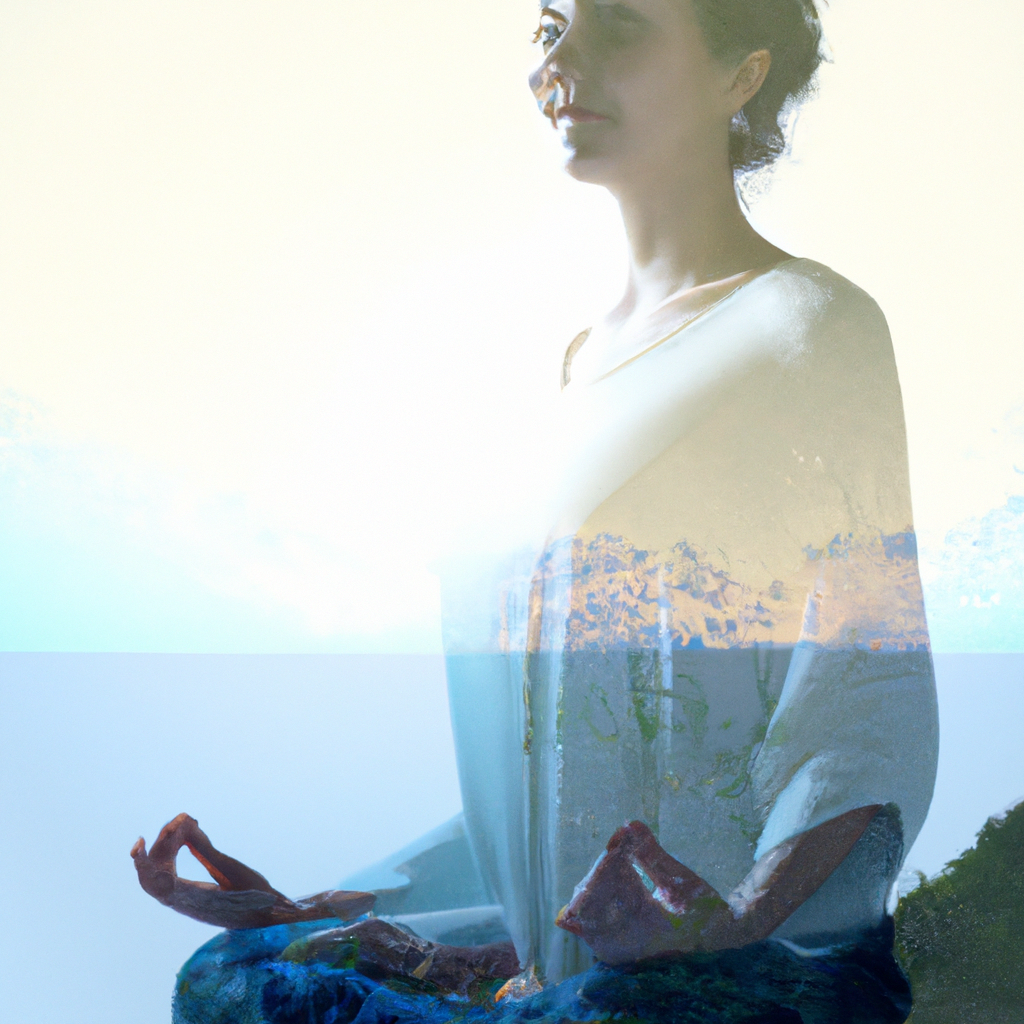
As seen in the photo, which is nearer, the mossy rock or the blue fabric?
the blue fabric

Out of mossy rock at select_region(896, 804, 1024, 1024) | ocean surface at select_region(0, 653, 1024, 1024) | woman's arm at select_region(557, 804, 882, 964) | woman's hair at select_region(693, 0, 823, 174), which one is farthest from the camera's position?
ocean surface at select_region(0, 653, 1024, 1024)

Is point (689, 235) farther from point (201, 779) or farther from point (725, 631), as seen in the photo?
point (201, 779)

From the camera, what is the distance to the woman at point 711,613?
946 mm

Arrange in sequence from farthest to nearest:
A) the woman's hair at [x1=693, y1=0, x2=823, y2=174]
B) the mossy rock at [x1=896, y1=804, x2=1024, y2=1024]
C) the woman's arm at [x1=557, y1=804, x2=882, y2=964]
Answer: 1. the woman's hair at [x1=693, y1=0, x2=823, y2=174]
2. the mossy rock at [x1=896, y1=804, x2=1024, y2=1024]
3. the woman's arm at [x1=557, y1=804, x2=882, y2=964]

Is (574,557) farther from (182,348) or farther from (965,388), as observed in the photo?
(182,348)

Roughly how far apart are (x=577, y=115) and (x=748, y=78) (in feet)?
0.63

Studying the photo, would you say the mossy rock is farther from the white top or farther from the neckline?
the neckline

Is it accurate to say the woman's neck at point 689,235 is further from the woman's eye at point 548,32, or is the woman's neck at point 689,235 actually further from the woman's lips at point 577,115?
the woman's eye at point 548,32

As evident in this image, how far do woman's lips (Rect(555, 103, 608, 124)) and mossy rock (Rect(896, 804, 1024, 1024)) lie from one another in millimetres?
900

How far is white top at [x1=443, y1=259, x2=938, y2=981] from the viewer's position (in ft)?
3.11

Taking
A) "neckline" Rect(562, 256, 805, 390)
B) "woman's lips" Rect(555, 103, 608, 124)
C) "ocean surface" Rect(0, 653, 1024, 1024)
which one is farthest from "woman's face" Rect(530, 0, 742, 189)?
"ocean surface" Rect(0, 653, 1024, 1024)

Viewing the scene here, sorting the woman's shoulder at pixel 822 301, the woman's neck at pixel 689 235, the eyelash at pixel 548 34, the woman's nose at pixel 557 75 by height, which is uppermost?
the eyelash at pixel 548 34

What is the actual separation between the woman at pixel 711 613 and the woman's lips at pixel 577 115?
0.14 feet

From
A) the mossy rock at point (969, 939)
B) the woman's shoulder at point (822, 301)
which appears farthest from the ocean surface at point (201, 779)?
the woman's shoulder at point (822, 301)
